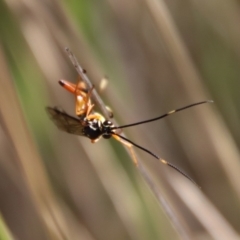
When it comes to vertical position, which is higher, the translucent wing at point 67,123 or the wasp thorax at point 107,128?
the translucent wing at point 67,123

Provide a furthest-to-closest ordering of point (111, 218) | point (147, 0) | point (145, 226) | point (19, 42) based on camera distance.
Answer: point (111, 218) < point (145, 226) < point (19, 42) < point (147, 0)

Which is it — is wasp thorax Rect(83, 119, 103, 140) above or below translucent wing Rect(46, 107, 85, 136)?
below

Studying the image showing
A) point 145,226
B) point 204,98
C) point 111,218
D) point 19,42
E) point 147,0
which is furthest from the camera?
point 111,218

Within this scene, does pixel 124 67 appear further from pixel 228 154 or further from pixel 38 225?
pixel 38 225

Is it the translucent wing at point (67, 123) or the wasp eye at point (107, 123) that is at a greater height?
the translucent wing at point (67, 123)

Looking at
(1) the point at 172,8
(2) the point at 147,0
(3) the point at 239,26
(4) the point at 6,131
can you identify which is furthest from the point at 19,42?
(3) the point at 239,26

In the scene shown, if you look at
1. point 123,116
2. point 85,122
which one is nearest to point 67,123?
point 85,122

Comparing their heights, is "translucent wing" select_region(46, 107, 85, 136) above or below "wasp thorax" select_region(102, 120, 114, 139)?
above

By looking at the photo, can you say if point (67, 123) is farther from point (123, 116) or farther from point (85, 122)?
point (123, 116)
